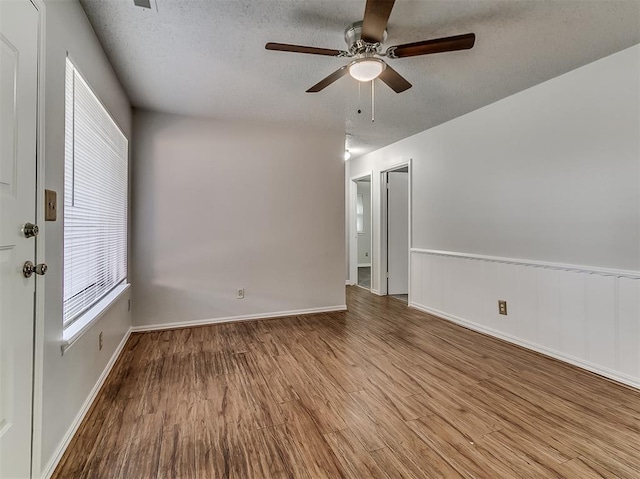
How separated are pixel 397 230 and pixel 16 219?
15.4 ft

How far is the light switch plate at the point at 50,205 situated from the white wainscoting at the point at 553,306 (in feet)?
11.6

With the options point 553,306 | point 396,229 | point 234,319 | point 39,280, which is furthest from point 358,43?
point 396,229

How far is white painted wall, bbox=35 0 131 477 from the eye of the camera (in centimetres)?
136

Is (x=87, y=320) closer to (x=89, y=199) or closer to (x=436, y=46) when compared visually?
(x=89, y=199)

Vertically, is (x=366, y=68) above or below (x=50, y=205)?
above

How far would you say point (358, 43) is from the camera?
6.28 feet

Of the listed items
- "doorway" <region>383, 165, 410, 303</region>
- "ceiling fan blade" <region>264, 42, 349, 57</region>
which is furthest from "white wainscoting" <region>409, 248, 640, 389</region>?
"ceiling fan blade" <region>264, 42, 349, 57</region>

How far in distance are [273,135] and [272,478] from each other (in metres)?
3.44

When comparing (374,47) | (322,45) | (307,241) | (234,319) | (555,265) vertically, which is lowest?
(234,319)

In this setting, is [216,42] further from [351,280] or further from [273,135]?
[351,280]

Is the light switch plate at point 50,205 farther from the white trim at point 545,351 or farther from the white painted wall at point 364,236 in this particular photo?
the white painted wall at point 364,236

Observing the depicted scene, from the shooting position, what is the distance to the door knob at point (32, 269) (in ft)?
3.93

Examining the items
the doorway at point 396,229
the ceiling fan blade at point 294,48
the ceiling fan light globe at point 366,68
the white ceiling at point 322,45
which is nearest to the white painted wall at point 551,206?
the white ceiling at point 322,45

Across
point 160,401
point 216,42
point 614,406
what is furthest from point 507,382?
point 216,42
